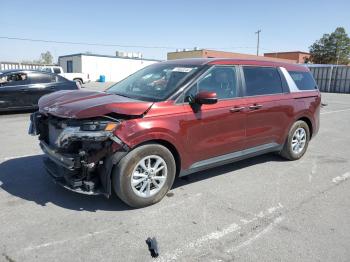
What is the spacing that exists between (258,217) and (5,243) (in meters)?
2.64

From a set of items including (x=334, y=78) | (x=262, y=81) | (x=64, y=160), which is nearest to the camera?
(x=64, y=160)

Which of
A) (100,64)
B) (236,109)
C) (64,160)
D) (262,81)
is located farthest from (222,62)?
(100,64)

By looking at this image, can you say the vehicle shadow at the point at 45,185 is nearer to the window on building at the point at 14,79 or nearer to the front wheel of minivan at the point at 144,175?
the front wheel of minivan at the point at 144,175

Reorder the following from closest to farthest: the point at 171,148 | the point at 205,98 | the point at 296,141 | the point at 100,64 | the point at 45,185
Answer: the point at 205,98 → the point at 171,148 → the point at 45,185 → the point at 296,141 → the point at 100,64

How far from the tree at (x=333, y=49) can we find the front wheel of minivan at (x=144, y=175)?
256 feet

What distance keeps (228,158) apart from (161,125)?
4.61 ft

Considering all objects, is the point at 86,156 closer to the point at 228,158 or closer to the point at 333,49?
the point at 228,158

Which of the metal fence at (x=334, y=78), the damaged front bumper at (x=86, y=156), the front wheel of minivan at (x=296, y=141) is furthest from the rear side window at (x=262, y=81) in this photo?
the metal fence at (x=334, y=78)

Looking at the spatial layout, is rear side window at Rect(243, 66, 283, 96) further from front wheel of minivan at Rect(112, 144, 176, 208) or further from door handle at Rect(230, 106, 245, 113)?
front wheel of minivan at Rect(112, 144, 176, 208)

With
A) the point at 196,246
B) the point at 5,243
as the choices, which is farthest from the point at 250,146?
the point at 5,243

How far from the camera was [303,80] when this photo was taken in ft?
19.9

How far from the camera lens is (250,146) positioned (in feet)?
16.3

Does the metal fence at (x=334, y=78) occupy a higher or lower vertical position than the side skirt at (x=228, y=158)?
higher

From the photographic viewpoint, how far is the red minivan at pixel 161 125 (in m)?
3.48
